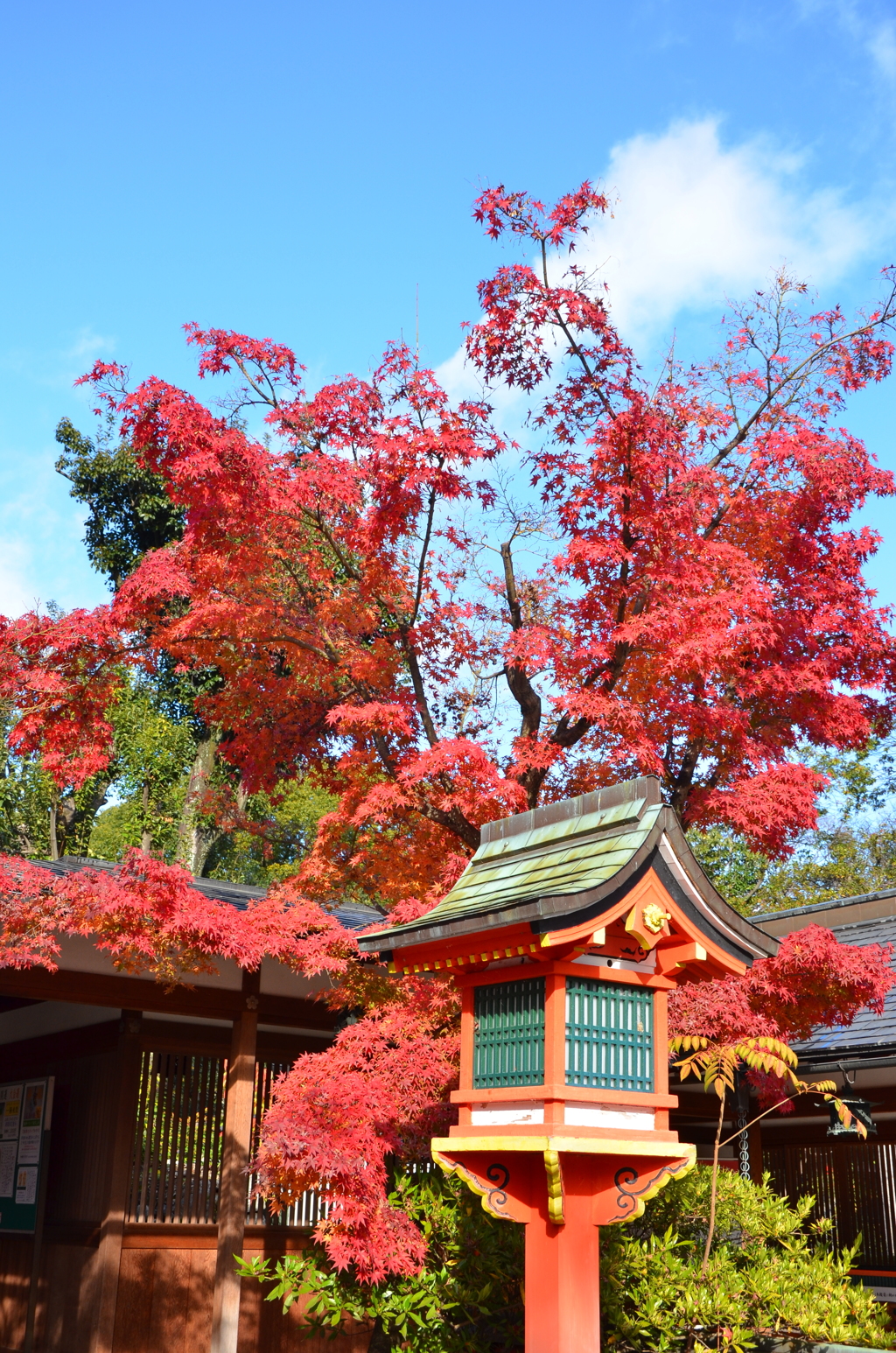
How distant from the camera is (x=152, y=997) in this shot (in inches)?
387

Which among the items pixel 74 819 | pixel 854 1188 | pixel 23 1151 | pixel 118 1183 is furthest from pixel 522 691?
pixel 74 819

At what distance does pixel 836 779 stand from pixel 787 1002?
71.9 feet

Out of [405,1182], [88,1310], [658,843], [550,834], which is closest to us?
[658,843]

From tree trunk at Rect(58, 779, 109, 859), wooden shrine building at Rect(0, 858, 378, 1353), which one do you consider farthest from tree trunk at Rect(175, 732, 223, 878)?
wooden shrine building at Rect(0, 858, 378, 1353)

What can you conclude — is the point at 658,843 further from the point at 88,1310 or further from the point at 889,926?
the point at 889,926

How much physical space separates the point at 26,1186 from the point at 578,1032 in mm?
7450

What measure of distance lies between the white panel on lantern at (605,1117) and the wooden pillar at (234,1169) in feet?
15.2

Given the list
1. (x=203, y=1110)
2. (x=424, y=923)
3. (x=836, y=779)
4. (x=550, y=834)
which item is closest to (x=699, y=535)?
(x=550, y=834)

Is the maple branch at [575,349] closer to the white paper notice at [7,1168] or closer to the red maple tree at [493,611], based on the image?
the red maple tree at [493,611]

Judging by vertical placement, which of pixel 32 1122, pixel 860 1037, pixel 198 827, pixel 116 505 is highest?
pixel 116 505

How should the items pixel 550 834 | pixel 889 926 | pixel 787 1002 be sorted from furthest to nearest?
pixel 889 926 < pixel 787 1002 < pixel 550 834

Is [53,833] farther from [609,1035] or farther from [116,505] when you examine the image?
[609,1035]

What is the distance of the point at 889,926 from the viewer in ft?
43.0

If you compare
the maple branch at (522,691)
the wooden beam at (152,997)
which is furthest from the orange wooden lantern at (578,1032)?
the wooden beam at (152,997)
